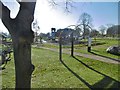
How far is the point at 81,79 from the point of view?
9789 mm

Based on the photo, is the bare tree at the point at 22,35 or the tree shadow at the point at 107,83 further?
the tree shadow at the point at 107,83

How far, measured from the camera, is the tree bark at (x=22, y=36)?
5554mm

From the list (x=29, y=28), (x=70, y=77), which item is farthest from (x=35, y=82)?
(x=29, y=28)

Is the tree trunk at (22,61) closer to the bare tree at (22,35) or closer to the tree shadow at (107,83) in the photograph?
the bare tree at (22,35)

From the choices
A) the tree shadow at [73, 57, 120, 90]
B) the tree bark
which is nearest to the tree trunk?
the tree bark

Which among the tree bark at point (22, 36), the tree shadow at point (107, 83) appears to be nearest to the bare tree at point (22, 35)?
the tree bark at point (22, 36)

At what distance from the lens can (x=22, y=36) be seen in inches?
218

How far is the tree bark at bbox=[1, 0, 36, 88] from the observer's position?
5.55m

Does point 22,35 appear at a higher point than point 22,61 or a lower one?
higher

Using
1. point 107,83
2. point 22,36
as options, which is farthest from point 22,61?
point 107,83

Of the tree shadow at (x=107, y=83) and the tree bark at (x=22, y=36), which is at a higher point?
the tree bark at (x=22, y=36)

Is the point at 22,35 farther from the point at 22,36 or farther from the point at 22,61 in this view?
the point at 22,61

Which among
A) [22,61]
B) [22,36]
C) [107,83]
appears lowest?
[107,83]

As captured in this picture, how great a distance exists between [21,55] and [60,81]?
4.10 metres
